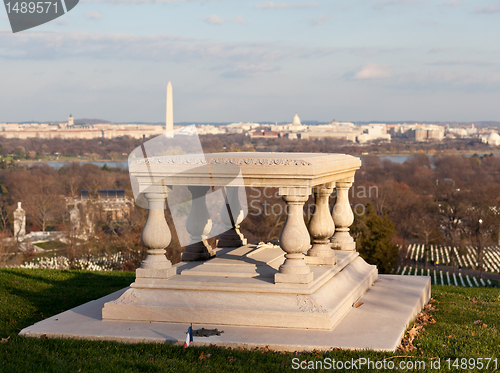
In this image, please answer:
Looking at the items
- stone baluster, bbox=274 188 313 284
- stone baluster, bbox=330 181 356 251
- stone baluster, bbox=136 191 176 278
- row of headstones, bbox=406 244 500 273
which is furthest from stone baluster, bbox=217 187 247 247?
row of headstones, bbox=406 244 500 273

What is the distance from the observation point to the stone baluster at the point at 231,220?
429 inches

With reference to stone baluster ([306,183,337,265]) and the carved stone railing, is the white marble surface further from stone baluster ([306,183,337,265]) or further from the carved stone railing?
stone baluster ([306,183,337,265])

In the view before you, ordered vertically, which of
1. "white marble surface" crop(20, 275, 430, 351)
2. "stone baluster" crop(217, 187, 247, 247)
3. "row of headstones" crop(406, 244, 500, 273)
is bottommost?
"row of headstones" crop(406, 244, 500, 273)

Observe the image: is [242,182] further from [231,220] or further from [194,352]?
[231,220]

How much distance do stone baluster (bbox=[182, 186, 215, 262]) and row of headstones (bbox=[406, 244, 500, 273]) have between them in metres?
58.9

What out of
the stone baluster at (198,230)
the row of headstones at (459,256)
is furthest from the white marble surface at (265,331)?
the row of headstones at (459,256)

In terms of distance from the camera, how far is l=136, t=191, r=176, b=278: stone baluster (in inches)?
306

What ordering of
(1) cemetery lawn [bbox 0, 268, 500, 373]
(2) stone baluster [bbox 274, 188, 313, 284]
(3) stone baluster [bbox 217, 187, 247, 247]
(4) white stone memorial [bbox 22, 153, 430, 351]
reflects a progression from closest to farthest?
(1) cemetery lawn [bbox 0, 268, 500, 373], (4) white stone memorial [bbox 22, 153, 430, 351], (2) stone baluster [bbox 274, 188, 313, 284], (3) stone baluster [bbox 217, 187, 247, 247]

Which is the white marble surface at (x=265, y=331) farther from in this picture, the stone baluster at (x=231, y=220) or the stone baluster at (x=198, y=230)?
the stone baluster at (x=231, y=220)

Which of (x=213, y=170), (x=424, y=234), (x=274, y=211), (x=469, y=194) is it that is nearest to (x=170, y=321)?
(x=213, y=170)

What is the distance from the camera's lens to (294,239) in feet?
24.5

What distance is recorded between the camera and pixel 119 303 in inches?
301

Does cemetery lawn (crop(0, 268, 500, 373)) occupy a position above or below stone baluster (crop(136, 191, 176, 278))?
below

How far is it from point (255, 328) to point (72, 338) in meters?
2.32
